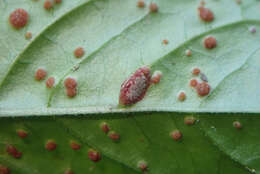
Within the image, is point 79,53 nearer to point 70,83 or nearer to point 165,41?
point 70,83

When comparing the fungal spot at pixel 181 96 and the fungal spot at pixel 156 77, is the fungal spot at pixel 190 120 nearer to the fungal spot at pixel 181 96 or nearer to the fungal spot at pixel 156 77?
the fungal spot at pixel 181 96

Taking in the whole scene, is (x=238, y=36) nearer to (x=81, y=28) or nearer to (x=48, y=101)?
(x=81, y=28)

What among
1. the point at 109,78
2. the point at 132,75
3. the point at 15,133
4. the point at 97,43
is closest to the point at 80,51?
the point at 97,43

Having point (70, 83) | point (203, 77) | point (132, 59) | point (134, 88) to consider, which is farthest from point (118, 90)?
point (203, 77)

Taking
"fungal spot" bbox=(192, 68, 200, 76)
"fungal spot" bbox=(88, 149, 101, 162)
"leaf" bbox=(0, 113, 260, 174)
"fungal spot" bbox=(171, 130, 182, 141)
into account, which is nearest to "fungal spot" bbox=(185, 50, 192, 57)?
"fungal spot" bbox=(192, 68, 200, 76)

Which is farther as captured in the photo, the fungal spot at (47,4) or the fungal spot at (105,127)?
the fungal spot at (47,4)

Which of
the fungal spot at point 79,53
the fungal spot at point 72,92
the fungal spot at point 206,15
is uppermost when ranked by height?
the fungal spot at point 206,15

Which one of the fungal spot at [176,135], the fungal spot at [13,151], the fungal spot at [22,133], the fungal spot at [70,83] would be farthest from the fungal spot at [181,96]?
the fungal spot at [13,151]
